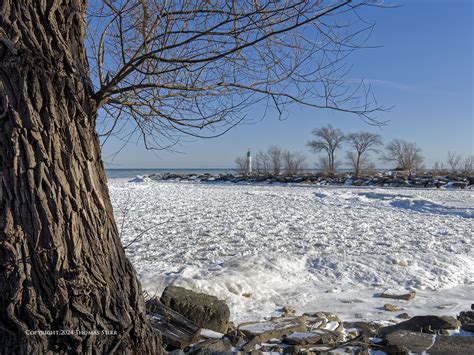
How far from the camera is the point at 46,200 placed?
8.00ft

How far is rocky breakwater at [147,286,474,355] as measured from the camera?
315 cm

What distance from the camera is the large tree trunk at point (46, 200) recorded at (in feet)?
7.86

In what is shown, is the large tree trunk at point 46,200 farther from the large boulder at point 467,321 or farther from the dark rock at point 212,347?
the large boulder at point 467,321

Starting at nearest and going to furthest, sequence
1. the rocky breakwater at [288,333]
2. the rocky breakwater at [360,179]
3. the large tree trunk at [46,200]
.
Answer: the large tree trunk at [46,200] < the rocky breakwater at [288,333] < the rocky breakwater at [360,179]

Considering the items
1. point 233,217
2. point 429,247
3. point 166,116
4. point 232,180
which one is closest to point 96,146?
point 166,116

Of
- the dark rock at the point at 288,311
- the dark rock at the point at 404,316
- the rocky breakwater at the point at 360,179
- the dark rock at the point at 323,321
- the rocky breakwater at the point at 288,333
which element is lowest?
the dark rock at the point at 404,316

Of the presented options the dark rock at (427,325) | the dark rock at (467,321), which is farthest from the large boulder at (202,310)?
the dark rock at (467,321)

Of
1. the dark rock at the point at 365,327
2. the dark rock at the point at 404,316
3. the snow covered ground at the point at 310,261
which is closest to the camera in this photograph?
the dark rock at the point at 365,327

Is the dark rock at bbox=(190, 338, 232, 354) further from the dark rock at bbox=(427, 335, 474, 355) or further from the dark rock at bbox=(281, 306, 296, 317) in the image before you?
the dark rock at bbox=(427, 335, 474, 355)

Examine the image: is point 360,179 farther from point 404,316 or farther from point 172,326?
point 172,326

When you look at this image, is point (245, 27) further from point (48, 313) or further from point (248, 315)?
point (248, 315)

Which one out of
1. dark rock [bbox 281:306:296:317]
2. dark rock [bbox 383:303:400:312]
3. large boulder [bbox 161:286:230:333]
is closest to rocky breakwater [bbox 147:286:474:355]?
large boulder [bbox 161:286:230:333]

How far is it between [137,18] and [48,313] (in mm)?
2143

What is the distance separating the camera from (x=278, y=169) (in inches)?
1523
